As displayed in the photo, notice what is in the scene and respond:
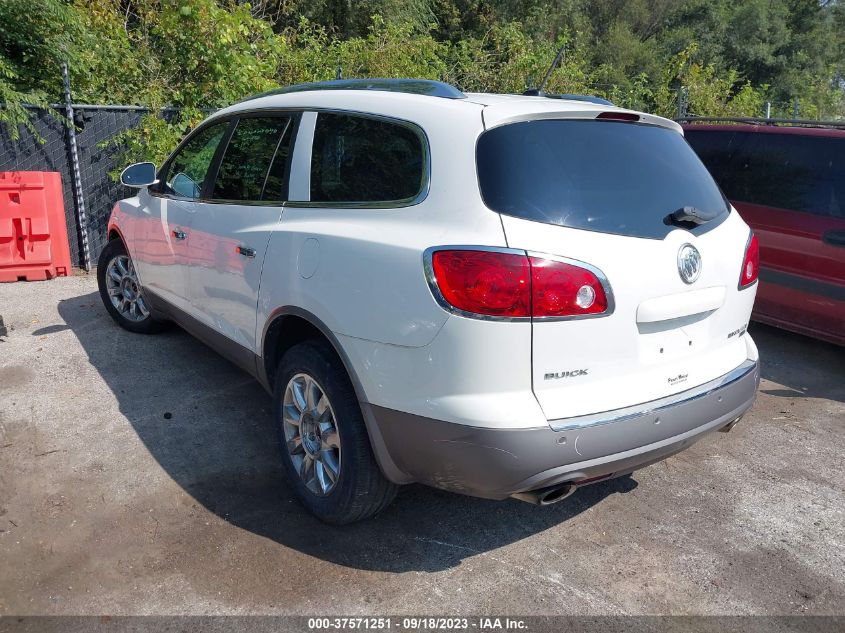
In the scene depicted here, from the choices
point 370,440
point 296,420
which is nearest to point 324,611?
point 370,440

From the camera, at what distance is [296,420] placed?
3.47 meters

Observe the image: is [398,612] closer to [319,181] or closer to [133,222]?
[319,181]

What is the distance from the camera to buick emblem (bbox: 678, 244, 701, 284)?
2873mm

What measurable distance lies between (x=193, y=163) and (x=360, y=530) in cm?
262

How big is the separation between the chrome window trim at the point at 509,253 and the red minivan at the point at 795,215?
3.60 meters

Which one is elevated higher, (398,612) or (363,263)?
(363,263)

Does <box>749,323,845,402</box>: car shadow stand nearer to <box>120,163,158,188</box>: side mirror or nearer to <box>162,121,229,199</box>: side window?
<box>162,121,229,199</box>: side window

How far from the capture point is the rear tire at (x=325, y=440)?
9.94 feet

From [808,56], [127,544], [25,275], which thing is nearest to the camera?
[127,544]

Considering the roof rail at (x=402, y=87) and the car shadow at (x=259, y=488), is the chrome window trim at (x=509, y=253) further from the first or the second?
the car shadow at (x=259, y=488)

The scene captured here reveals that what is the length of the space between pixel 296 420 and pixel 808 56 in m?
34.5

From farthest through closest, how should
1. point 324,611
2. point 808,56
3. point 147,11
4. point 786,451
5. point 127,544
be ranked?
point 808,56, point 147,11, point 786,451, point 127,544, point 324,611

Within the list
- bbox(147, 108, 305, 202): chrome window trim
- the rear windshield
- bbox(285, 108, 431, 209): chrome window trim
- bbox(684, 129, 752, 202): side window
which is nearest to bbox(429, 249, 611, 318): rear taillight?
the rear windshield

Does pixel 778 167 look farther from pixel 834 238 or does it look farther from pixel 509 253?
pixel 509 253
